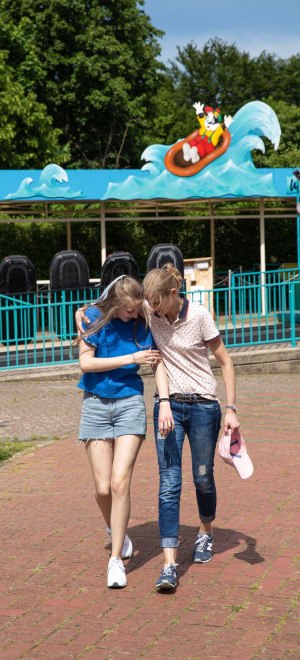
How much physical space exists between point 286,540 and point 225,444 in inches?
36.5

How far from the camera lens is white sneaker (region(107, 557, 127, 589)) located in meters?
5.18

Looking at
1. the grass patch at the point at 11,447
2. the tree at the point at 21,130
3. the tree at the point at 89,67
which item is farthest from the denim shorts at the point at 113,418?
the tree at the point at 89,67

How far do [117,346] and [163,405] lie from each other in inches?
15.8

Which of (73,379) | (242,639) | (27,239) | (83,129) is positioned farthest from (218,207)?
(242,639)

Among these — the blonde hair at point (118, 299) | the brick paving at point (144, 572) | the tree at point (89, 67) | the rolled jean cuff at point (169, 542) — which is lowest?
the brick paving at point (144, 572)

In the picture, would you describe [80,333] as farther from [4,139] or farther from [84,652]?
[4,139]

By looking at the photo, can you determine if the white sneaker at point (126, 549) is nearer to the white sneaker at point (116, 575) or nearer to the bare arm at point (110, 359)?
the white sneaker at point (116, 575)

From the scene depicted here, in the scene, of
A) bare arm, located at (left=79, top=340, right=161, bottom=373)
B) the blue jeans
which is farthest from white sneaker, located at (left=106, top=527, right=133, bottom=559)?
bare arm, located at (left=79, top=340, right=161, bottom=373)

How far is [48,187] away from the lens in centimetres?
1694

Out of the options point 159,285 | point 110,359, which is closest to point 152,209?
point 110,359

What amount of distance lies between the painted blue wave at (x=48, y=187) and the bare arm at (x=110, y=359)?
1166cm

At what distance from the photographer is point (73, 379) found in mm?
13125

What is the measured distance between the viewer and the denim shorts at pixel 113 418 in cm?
535

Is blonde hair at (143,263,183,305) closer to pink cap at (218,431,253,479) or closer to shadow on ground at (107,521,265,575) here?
pink cap at (218,431,253,479)
